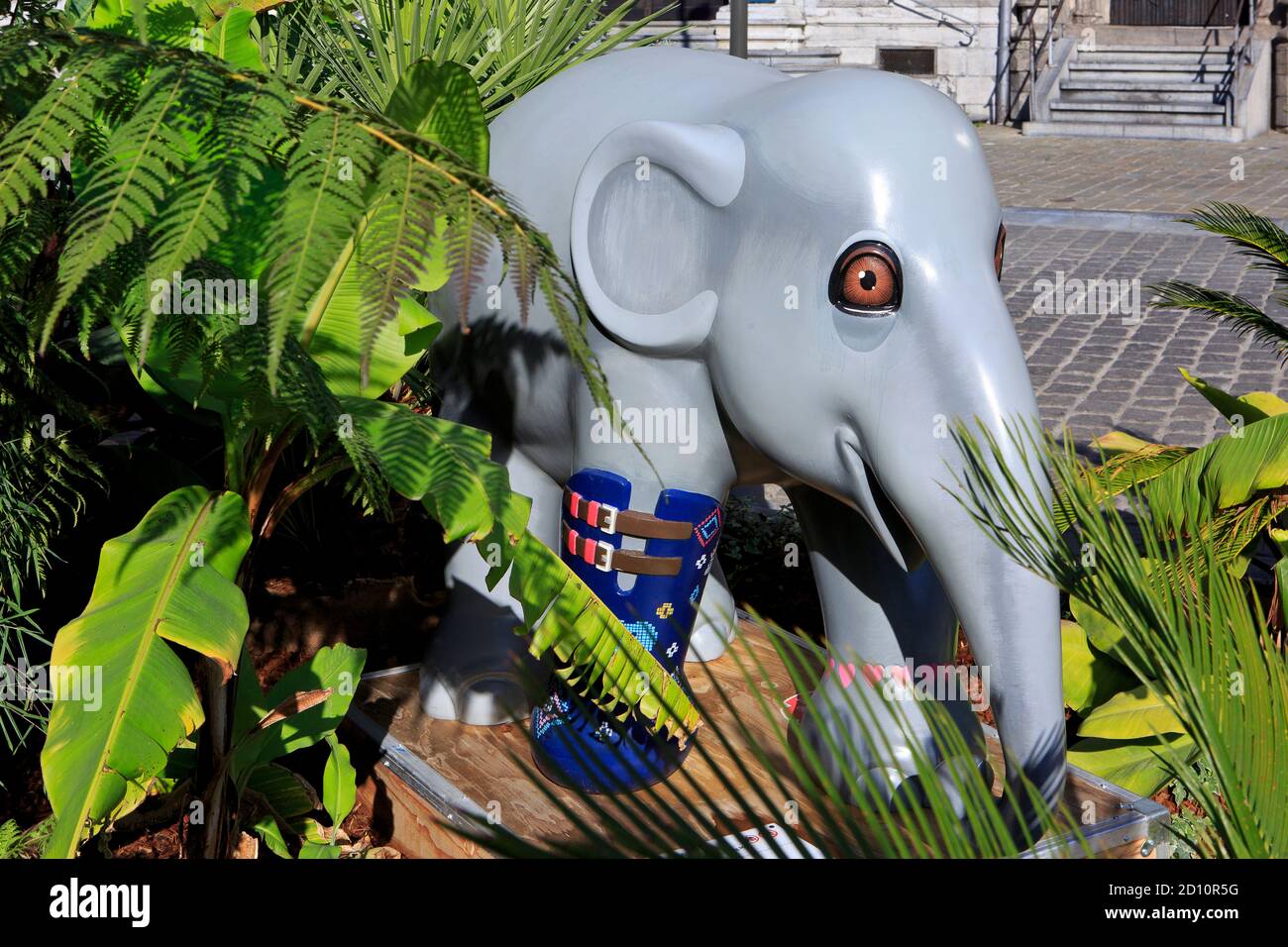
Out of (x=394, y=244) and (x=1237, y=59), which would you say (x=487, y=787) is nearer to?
(x=394, y=244)

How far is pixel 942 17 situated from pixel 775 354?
20.9m

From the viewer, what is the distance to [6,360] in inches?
151

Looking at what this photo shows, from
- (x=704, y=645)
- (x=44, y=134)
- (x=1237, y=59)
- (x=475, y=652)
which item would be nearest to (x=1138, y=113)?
(x=1237, y=59)

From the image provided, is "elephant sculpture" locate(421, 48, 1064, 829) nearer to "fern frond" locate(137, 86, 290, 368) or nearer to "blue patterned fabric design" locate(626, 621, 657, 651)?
"blue patterned fabric design" locate(626, 621, 657, 651)

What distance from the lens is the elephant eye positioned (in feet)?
10.1

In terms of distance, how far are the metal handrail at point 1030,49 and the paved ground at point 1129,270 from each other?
9.89 feet

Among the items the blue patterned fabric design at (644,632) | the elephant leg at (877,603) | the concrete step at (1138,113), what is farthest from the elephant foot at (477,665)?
the concrete step at (1138,113)

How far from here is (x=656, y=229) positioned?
11.2 ft

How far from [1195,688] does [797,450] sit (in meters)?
1.58

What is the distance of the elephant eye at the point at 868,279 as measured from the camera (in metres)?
3.08

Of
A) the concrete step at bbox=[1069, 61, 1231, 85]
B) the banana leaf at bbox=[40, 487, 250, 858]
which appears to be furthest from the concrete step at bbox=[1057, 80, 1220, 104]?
the banana leaf at bbox=[40, 487, 250, 858]

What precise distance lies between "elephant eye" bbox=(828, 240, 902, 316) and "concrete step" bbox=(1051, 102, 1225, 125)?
18148 millimetres
